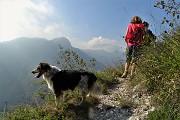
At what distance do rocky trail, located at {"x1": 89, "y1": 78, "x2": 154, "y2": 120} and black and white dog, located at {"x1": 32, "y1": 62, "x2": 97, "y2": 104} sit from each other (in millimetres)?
631

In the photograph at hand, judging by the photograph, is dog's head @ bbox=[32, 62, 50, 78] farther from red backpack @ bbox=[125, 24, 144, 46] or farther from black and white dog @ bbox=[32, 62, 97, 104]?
red backpack @ bbox=[125, 24, 144, 46]

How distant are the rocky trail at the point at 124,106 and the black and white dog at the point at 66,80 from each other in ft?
2.07

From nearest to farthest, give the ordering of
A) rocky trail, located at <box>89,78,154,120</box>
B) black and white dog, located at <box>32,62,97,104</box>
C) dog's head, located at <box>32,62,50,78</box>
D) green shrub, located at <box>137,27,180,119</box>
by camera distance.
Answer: green shrub, located at <box>137,27,180,119</box> → rocky trail, located at <box>89,78,154,120</box> → black and white dog, located at <box>32,62,97,104</box> → dog's head, located at <box>32,62,50,78</box>

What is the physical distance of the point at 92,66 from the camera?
543 inches

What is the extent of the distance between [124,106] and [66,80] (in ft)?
6.82

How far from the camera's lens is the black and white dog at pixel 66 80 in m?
10.5

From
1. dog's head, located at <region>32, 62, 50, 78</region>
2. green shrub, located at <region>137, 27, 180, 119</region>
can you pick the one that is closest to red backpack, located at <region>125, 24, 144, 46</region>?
green shrub, located at <region>137, 27, 180, 119</region>

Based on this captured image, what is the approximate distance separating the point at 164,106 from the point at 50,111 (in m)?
3.63

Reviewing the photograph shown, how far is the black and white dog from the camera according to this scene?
10.5 metres

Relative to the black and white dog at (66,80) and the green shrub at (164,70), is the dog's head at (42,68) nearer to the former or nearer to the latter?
the black and white dog at (66,80)

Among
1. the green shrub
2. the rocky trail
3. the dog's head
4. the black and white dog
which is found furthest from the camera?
the dog's head

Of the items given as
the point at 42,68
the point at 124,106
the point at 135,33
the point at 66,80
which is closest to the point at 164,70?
the point at 124,106

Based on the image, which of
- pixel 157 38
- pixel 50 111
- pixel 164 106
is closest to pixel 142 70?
pixel 157 38

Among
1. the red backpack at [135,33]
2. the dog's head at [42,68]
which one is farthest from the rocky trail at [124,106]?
the dog's head at [42,68]
